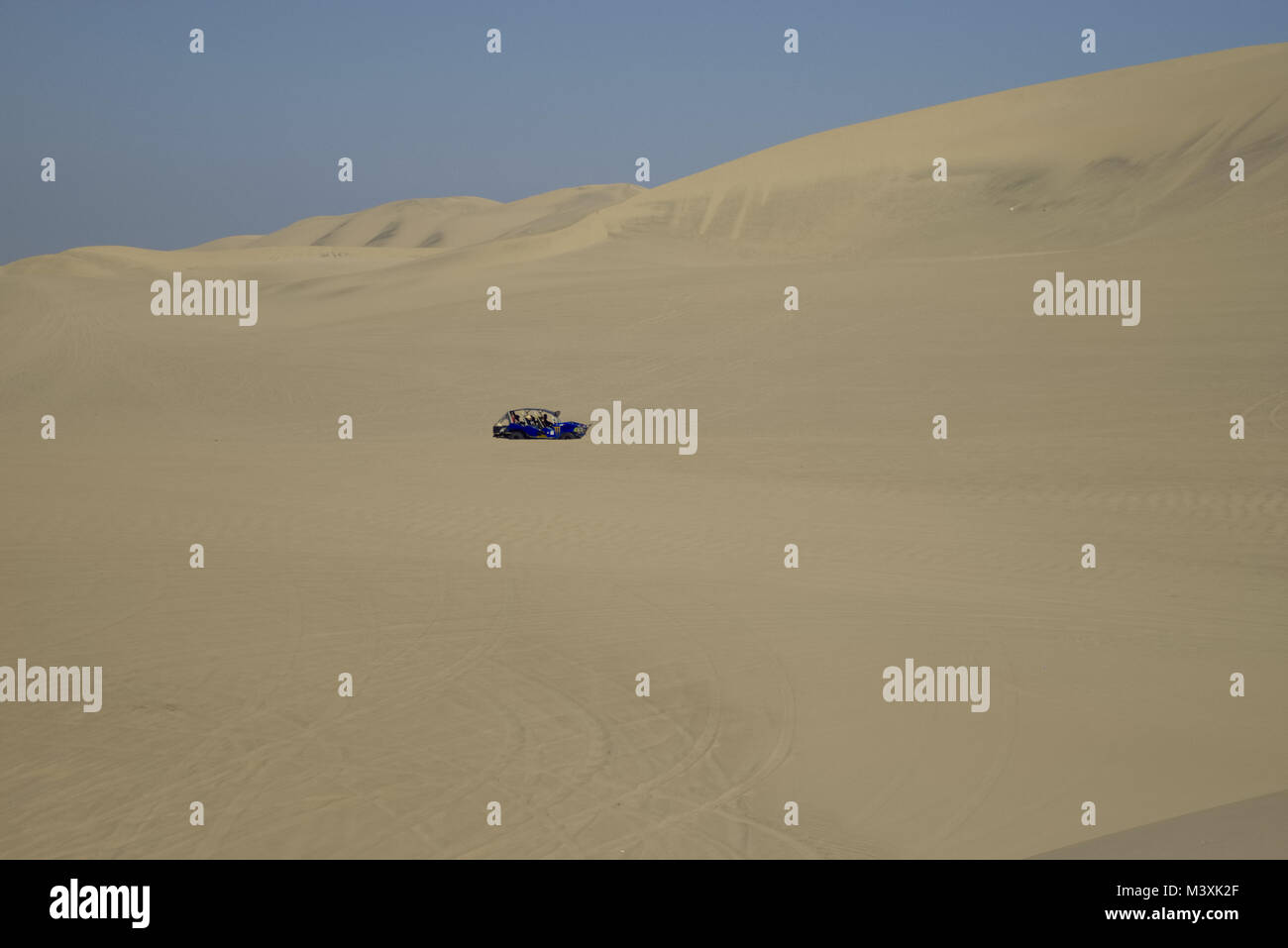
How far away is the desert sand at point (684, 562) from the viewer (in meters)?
7.48

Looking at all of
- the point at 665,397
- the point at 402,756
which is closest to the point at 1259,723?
the point at 402,756

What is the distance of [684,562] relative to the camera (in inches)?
536

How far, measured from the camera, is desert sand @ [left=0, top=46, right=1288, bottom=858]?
7477 mm

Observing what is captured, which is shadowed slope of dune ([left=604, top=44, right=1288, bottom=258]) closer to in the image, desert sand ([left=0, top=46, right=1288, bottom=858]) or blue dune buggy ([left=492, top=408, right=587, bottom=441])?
desert sand ([left=0, top=46, right=1288, bottom=858])

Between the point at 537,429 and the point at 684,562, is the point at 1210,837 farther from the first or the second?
the point at 537,429

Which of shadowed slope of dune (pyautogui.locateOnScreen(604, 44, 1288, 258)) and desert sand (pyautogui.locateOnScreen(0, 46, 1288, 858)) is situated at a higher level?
shadowed slope of dune (pyautogui.locateOnScreen(604, 44, 1288, 258))

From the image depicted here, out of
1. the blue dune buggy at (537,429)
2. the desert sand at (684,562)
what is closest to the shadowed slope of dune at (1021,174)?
the desert sand at (684,562)
